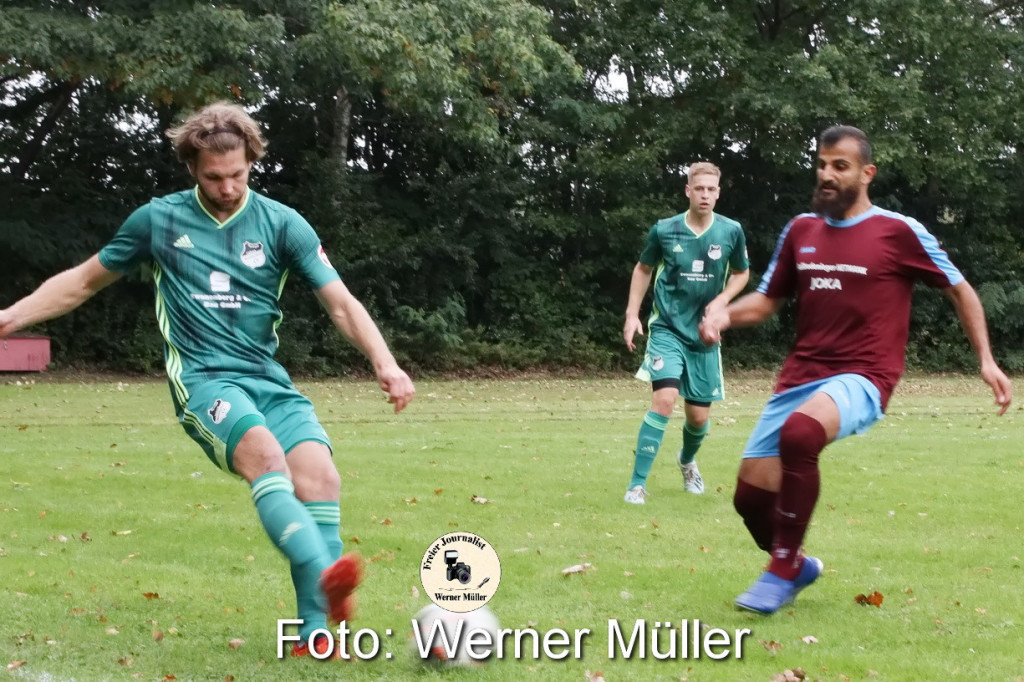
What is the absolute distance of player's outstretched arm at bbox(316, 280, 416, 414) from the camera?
4.68 metres

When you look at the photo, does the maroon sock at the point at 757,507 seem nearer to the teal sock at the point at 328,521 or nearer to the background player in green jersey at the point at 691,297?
the teal sock at the point at 328,521

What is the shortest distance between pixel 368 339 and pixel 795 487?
78.3 inches

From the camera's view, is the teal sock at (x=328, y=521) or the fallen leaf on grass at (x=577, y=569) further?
the fallen leaf on grass at (x=577, y=569)

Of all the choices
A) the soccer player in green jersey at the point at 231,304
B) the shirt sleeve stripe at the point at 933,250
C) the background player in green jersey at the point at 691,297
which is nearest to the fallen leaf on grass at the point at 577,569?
the soccer player in green jersey at the point at 231,304

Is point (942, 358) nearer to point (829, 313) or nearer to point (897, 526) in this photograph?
point (897, 526)

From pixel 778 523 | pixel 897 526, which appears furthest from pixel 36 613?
pixel 897 526

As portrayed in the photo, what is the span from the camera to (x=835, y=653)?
4879 mm

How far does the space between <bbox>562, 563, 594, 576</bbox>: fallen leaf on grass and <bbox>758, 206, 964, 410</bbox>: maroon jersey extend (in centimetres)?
148

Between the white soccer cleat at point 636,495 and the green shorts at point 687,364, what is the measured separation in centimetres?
80

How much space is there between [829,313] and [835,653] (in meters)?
1.58

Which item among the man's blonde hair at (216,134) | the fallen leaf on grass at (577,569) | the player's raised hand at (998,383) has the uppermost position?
the man's blonde hair at (216,134)

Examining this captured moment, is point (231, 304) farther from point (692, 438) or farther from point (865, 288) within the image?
point (692, 438)

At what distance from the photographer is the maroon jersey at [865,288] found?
569cm

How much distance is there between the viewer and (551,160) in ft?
106
